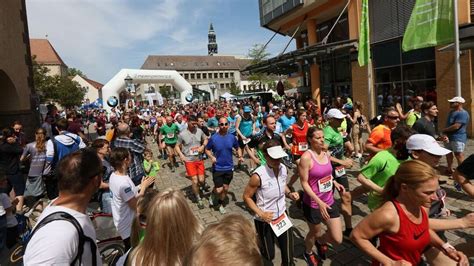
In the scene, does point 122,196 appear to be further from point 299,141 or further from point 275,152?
point 299,141

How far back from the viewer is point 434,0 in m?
8.71

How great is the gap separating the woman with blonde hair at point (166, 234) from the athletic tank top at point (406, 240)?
4.59ft

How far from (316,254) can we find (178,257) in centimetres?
275

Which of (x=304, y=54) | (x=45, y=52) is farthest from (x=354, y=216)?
(x=45, y=52)

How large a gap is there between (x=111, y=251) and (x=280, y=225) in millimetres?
2192

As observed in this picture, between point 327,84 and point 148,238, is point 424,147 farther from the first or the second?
point 327,84

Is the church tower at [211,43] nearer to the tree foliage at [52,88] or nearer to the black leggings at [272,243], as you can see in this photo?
the tree foliage at [52,88]

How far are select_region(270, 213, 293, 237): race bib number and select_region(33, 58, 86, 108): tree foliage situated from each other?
91.8ft

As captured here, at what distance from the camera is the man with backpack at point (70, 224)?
1.69 meters

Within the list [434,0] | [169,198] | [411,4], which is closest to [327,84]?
[411,4]

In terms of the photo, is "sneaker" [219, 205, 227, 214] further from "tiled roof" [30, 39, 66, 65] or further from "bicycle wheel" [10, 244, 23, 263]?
"tiled roof" [30, 39, 66, 65]

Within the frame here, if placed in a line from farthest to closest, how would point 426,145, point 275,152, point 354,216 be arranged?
point 354,216, point 275,152, point 426,145

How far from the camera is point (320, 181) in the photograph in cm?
370

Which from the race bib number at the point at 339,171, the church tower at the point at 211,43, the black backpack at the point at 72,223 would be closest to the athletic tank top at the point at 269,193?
the race bib number at the point at 339,171
